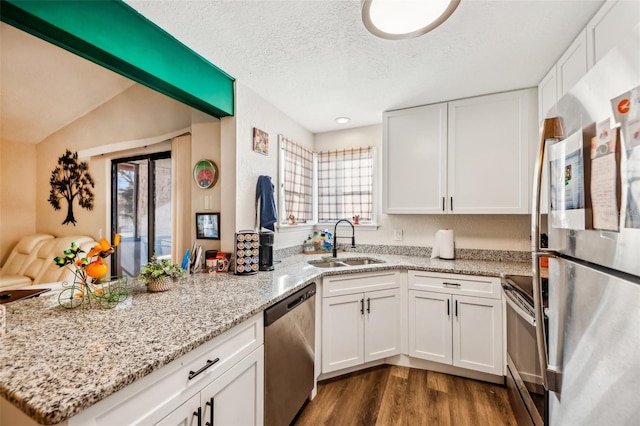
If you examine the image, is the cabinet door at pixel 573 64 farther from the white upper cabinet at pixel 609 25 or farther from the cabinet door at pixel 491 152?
the cabinet door at pixel 491 152

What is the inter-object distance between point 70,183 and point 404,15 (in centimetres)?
431

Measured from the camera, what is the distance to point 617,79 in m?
0.60

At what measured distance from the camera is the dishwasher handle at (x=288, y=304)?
135 cm

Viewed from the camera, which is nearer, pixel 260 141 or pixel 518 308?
pixel 518 308

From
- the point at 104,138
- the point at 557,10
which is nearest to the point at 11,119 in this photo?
the point at 104,138

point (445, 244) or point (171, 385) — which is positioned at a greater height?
point (445, 244)

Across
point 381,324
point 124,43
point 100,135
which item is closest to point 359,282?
point 381,324

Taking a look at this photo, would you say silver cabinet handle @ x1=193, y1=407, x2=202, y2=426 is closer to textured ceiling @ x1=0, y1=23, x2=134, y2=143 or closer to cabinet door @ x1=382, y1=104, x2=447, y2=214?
cabinet door @ x1=382, y1=104, x2=447, y2=214

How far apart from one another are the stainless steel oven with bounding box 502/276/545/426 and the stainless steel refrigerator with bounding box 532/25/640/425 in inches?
13.8

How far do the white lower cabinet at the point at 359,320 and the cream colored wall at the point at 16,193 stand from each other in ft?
14.8

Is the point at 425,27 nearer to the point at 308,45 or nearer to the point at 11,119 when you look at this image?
the point at 308,45

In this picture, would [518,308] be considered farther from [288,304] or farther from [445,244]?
[288,304]

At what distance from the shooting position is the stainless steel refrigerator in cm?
55

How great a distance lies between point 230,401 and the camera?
110cm
